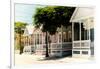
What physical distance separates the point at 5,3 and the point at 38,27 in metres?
0.40

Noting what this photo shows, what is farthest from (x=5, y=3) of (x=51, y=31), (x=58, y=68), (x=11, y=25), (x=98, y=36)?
(x=98, y=36)

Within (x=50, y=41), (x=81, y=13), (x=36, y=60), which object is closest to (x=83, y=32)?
(x=81, y=13)

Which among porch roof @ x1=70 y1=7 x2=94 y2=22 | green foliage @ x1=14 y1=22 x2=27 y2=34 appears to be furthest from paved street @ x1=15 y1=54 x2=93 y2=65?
porch roof @ x1=70 y1=7 x2=94 y2=22

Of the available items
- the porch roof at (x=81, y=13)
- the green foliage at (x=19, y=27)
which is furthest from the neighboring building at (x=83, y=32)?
the green foliage at (x=19, y=27)

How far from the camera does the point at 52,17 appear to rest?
6.36 feet

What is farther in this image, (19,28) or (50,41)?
(50,41)

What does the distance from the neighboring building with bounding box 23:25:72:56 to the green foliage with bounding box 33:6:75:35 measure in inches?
2.2

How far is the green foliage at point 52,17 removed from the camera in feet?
6.26

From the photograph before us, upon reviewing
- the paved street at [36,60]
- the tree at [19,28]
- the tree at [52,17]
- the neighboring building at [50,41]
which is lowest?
the paved street at [36,60]

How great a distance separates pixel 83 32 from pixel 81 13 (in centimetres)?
20

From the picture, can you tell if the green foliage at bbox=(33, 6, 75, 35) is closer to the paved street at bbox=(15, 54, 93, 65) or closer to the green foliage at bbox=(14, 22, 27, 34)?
the green foliage at bbox=(14, 22, 27, 34)

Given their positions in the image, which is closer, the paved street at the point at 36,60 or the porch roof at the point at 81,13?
the paved street at the point at 36,60

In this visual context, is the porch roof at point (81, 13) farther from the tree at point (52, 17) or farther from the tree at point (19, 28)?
the tree at point (19, 28)

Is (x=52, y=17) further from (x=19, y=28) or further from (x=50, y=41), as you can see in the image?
(x=19, y=28)
